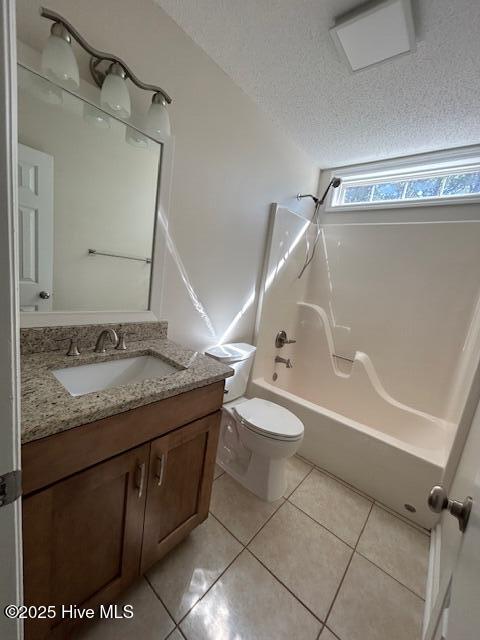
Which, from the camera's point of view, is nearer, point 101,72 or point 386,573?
point 101,72

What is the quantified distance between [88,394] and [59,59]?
109cm

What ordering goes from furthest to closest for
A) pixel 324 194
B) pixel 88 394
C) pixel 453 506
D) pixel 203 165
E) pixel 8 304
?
pixel 324 194
pixel 203 165
pixel 88 394
pixel 453 506
pixel 8 304

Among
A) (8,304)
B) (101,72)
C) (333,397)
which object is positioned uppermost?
(101,72)

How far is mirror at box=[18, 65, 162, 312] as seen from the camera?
95 cm

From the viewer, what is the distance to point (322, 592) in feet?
3.69

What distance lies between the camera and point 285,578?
3.79ft

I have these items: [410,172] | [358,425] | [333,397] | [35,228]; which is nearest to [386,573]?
[358,425]

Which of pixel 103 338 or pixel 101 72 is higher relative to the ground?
pixel 101 72

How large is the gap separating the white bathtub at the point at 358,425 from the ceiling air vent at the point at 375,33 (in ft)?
5.43

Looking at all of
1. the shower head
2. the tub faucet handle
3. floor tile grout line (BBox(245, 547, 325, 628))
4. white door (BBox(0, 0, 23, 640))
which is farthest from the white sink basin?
the shower head

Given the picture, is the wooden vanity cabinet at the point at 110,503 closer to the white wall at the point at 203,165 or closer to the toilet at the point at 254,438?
the toilet at the point at 254,438

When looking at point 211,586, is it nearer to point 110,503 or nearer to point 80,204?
point 110,503

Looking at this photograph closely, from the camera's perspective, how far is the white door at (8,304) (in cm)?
32

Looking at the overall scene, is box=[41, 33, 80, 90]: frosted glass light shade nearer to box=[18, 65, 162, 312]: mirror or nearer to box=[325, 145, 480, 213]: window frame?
box=[18, 65, 162, 312]: mirror
